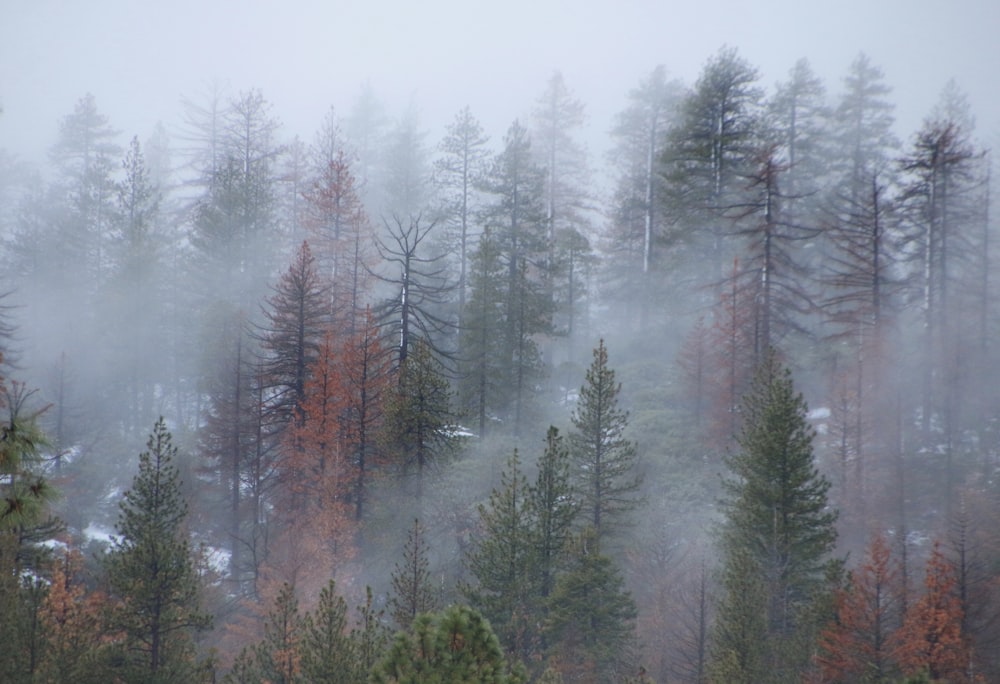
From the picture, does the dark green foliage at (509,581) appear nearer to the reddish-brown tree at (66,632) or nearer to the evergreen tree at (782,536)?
the evergreen tree at (782,536)

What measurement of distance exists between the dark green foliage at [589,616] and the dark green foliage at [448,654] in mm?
8302

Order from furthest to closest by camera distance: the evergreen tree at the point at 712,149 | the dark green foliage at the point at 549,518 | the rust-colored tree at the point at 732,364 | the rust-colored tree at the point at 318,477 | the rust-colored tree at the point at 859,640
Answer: the evergreen tree at the point at 712,149 < the rust-colored tree at the point at 732,364 < the rust-colored tree at the point at 318,477 < the dark green foliage at the point at 549,518 < the rust-colored tree at the point at 859,640

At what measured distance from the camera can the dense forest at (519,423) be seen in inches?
602

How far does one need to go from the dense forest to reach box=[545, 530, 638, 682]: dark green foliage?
0.10 metres

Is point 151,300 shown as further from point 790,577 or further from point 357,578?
point 790,577

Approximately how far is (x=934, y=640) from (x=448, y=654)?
14188 mm

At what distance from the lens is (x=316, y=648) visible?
523 inches

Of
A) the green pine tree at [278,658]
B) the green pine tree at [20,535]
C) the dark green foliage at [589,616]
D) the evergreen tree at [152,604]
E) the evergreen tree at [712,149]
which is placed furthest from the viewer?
the evergreen tree at [712,149]

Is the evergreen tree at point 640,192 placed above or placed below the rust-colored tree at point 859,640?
above

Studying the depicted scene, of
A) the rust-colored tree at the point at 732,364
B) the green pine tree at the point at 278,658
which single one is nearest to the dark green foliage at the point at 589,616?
the green pine tree at the point at 278,658

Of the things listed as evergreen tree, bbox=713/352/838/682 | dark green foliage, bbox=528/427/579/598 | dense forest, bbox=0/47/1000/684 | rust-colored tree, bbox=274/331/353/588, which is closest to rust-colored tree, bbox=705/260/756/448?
dense forest, bbox=0/47/1000/684

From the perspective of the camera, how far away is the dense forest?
602 inches

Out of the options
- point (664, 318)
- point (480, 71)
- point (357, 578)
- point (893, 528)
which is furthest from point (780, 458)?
point (480, 71)

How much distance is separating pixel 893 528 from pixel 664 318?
65.9 feet
